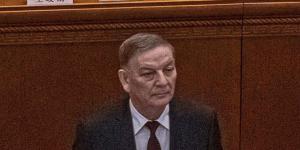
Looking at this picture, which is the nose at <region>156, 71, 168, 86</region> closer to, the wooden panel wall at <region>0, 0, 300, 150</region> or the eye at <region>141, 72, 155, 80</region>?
the eye at <region>141, 72, 155, 80</region>

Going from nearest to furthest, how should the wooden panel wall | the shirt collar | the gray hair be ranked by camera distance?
the gray hair < the shirt collar < the wooden panel wall

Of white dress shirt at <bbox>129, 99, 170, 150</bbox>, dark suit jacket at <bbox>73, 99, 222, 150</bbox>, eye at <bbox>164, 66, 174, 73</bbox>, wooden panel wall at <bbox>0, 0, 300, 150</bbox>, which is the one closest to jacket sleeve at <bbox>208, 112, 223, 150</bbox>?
dark suit jacket at <bbox>73, 99, 222, 150</bbox>

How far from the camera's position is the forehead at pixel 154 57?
175 cm

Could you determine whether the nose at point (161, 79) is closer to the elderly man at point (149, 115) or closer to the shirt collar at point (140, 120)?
the elderly man at point (149, 115)

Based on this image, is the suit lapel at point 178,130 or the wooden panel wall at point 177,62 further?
the wooden panel wall at point 177,62

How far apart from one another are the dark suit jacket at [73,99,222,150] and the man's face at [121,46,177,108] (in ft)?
0.31

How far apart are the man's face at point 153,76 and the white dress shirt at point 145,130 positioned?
57mm

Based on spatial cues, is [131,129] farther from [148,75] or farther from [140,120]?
[148,75]

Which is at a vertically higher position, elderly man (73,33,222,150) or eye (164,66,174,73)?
eye (164,66,174,73)

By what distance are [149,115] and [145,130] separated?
0.16 feet

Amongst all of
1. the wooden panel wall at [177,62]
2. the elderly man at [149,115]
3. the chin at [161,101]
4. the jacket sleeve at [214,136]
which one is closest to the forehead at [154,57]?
the elderly man at [149,115]

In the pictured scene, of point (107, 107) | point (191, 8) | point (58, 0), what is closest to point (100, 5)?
point (58, 0)

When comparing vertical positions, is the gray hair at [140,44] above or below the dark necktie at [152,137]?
above

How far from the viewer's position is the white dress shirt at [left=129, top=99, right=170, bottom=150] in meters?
1.86
